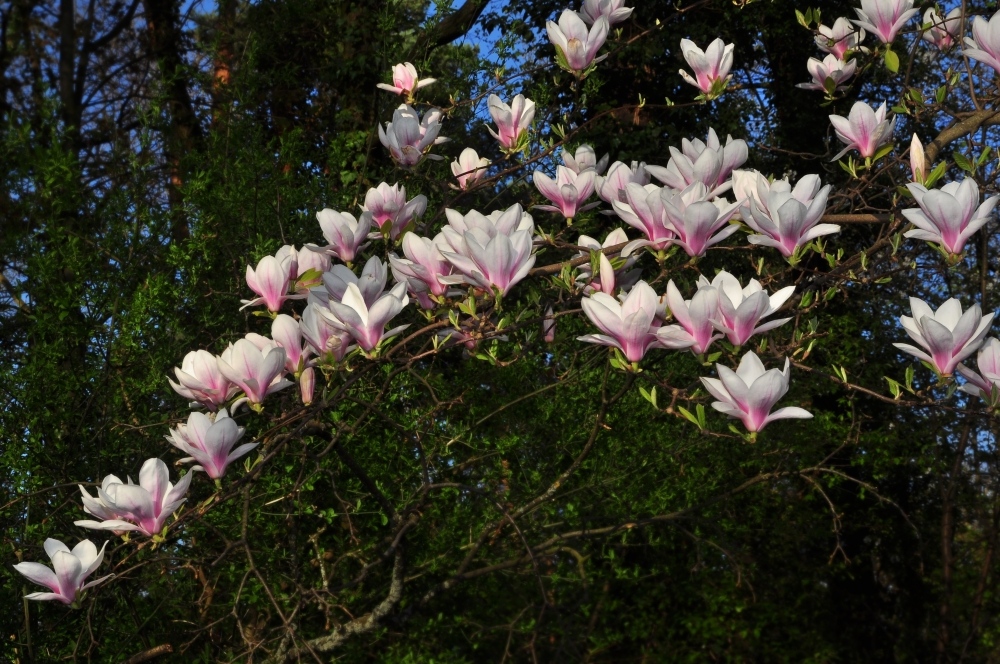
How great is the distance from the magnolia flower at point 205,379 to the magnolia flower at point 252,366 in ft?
0.10

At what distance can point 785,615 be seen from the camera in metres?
6.82

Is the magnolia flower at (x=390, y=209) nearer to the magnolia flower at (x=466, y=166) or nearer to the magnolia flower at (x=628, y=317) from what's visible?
the magnolia flower at (x=466, y=166)

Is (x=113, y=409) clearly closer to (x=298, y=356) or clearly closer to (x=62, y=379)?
(x=62, y=379)

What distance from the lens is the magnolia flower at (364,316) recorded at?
1.43 metres

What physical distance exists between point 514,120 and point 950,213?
87 cm

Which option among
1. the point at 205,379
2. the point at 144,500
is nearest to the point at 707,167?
the point at 205,379

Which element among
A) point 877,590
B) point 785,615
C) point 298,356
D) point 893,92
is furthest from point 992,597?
point 298,356

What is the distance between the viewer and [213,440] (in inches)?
56.7

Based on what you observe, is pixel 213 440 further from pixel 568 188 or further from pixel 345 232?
pixel 568 188

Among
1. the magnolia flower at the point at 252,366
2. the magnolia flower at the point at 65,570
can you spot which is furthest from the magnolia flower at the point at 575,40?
the magnolia flower at the point at 65,570

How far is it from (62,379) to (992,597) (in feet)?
21.1

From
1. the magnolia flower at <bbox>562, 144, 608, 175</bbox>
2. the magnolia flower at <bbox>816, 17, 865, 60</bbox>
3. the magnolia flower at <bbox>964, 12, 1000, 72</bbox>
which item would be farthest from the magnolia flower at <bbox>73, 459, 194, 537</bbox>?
the magnolia flower at <bbox>816, 17, 865, 60</bbox>

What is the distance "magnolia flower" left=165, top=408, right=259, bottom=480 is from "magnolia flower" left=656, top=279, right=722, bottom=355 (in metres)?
0.59

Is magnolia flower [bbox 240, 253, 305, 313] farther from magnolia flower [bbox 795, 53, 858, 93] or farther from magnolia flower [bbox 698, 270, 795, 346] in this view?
magnolia flower [bbox 795, 53, 858, 93]
